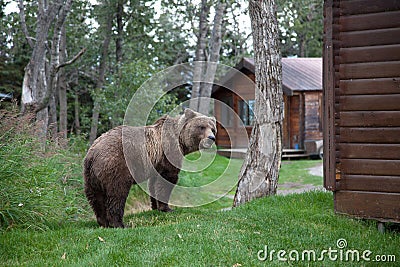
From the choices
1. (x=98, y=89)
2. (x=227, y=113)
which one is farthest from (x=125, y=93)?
(x=227, y=113)

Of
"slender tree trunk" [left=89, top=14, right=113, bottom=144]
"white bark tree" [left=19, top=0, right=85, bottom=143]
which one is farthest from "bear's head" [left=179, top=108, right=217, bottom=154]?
"slender tree trunk" [left=89, top=14, right=113, bottom=144]

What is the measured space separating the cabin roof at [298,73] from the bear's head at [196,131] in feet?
46.2

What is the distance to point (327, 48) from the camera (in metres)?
6.86

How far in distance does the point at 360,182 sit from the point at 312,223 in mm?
917

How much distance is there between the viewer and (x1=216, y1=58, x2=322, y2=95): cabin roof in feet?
71.5

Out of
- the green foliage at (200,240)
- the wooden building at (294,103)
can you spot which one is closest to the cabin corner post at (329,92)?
the green foliage at (200,240)

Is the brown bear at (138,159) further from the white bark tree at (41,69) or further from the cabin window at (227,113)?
the cabin window at (227,113)

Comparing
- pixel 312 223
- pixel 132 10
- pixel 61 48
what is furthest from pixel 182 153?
pixel 132 10

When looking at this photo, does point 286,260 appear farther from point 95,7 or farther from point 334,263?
point 95,7

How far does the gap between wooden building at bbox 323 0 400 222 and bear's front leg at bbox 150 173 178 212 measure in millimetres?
2639

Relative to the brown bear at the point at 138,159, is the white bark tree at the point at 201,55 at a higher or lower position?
higher

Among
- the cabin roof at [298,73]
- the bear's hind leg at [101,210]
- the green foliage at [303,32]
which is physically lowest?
the bear's hind leg at [101,210]

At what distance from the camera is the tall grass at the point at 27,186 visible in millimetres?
6434

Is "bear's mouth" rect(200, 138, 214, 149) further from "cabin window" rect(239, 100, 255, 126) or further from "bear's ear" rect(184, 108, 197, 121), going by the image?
"cabin window" rect(239, 100, 255, 126)
